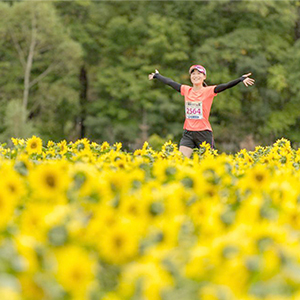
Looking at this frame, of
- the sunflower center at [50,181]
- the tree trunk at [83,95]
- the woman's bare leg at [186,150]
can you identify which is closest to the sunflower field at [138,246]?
the sunflower center at [50,181]

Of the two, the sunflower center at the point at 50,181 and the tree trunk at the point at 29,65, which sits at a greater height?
the sunflower center at the point at 50,181

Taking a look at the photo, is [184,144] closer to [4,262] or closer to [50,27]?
[4,262]

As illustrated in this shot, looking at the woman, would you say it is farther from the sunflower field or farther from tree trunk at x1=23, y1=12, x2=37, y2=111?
tree trunk at x1=23, y1=12, x2=37, y2=111

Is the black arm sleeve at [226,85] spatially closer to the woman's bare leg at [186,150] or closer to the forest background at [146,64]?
the woman's bare leg at [186,150]

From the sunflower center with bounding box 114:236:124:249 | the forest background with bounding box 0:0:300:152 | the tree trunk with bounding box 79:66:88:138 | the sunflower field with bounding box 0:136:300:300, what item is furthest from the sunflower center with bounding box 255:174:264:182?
the tree trunk with bounding box 79:66:88:138

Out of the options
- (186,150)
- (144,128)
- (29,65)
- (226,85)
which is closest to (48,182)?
(186,150)

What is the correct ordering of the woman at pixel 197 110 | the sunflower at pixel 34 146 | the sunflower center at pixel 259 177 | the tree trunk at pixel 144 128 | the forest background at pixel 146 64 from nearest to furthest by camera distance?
the sunflower center at pixel 259 177 → the sunflower at pixel 34 146 → the woman at pixel 197 110 → the tree trunk at pixel 144 128 → the forest background at pixel 146 64

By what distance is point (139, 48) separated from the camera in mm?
33188

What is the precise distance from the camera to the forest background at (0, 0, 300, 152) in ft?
103

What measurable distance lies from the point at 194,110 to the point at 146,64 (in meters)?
25.3

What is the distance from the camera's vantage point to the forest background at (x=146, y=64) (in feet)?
103

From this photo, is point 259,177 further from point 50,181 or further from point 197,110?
point 197,110

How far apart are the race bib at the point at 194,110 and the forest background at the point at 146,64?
22.5 meters

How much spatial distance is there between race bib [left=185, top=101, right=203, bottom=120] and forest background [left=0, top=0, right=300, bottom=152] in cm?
2248
